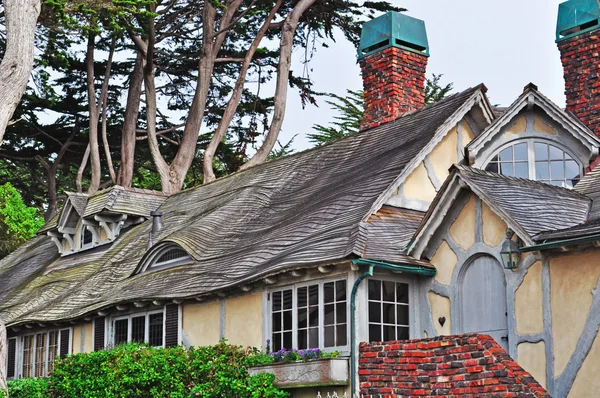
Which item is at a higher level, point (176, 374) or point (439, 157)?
point (439, 157)

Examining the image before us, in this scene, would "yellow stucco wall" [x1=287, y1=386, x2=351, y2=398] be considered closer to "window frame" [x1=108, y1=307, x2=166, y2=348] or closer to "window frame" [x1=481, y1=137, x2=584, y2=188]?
"window frame" [x1=108, y1=307, x2=166, y2=348]

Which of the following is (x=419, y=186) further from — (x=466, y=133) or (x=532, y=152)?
(x=532, y=152)

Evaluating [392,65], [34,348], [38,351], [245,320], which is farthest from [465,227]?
[34,348]

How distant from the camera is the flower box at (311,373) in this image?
14.8 m

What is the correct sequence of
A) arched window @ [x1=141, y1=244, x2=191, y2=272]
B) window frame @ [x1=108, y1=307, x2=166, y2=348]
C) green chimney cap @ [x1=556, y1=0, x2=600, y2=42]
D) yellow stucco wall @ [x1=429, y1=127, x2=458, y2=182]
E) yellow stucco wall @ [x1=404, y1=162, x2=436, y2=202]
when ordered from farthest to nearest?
arched window @ [x1=141, y1=244, x2=191, y2=272] < window frame @ [x1=108, y1=307, x2=166, y2=348] < green chimney cap @ [x1=556, y1=0, x2=600, y2=42] < yellow stucco wall @ [x1=429, y1=127, x2=458, y2=182] < yellow stucco wall @ [x1=404, y1=162, x2=436, y2=202]

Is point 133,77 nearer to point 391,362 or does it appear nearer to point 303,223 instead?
point 303,223

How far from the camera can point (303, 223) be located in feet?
59.2

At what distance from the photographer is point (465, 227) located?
51.2ft

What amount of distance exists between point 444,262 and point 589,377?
3455 millimetres

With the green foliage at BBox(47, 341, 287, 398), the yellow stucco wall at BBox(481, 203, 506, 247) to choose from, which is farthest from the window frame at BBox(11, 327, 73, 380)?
the yellow stucco wall at BBox(481, 203, 506, 247)

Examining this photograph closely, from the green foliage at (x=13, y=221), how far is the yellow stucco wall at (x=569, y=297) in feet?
84.4

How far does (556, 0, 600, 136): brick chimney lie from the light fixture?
4868 mm

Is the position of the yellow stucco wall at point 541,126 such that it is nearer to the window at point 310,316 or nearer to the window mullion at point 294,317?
the window at point 310,316

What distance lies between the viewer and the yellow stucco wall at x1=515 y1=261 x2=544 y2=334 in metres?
14.0
